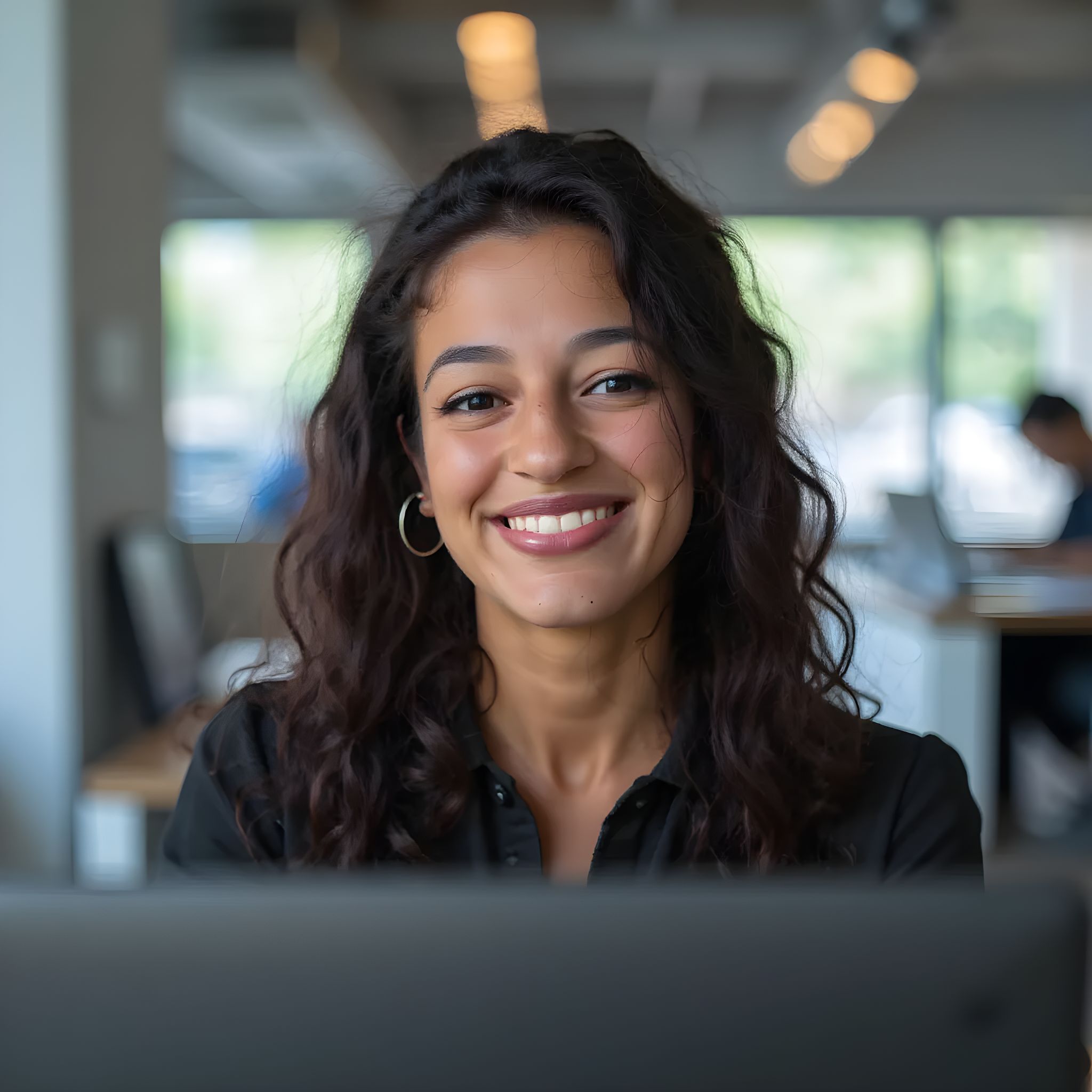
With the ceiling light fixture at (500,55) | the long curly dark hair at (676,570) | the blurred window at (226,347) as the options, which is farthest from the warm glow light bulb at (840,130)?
the long curly dark hair at (676,570)

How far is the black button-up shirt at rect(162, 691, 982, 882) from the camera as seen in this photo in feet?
3.98

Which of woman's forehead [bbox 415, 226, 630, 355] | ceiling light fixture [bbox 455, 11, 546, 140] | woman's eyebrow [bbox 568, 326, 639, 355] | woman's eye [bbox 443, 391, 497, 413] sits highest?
ceiling light fixture [bbox 455, 11, 546, 140]

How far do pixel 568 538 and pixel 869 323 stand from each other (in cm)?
709

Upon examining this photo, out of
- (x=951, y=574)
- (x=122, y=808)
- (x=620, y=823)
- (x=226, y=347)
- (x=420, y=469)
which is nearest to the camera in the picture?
(x=620, y=823)

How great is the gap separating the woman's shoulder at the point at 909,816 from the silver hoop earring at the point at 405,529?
503 millimetres

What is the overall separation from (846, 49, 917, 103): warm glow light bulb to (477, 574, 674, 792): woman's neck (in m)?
4.35

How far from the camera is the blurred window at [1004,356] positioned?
7.66 m

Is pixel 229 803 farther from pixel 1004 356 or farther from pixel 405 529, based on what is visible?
pixel 1004 356

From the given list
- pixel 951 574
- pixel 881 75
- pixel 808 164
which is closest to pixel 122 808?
pixel 951 574

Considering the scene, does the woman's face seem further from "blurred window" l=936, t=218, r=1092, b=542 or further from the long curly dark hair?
"blurred window" l=936, t=218, r=1092, b=542

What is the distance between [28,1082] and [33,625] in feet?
6.68

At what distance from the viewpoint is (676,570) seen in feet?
4.50

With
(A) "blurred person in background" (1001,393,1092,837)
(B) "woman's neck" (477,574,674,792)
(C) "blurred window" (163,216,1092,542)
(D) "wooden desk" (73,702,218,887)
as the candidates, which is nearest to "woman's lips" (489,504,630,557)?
(B) "woman's neck" (477,574,674,792)

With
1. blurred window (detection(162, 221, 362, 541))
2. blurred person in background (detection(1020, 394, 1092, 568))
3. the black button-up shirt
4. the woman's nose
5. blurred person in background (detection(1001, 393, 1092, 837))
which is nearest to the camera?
the woman's nose
